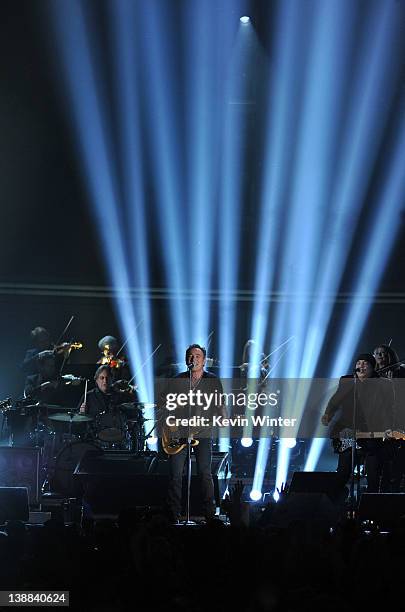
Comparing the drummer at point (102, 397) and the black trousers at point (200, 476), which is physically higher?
the drummer at point (102, 397)

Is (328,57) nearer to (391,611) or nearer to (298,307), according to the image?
(298,307)

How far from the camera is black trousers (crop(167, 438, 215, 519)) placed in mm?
9062

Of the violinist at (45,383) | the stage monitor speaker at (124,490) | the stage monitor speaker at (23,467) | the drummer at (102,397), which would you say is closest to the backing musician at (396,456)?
the stage monitor speaker at (124,490)

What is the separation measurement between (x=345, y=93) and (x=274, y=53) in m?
1.19

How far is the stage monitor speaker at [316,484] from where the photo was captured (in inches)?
337

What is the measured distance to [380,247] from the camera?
1573 centimetres

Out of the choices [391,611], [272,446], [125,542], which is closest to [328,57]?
[272,446]

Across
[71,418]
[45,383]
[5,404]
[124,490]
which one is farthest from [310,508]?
[45,383]

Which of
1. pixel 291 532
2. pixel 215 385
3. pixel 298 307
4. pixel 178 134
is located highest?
pixel 178 134

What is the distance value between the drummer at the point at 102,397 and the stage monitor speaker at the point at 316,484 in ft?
11.4

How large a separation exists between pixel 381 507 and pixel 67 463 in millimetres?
3856

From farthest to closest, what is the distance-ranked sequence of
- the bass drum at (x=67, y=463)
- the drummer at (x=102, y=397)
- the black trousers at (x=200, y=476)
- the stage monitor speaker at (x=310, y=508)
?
1. the drummer at (x=102, y=397)
2. the bass drum at (x=67, y=463)
3. the black trousers at (x=200, y=476)
4. the stage monitor speaker at (x=310, y=508)

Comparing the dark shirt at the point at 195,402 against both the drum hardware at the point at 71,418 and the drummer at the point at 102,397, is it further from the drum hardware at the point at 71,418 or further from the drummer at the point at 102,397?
the drummer at the point at 102,397

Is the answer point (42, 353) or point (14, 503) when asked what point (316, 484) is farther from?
point (42, 353)
